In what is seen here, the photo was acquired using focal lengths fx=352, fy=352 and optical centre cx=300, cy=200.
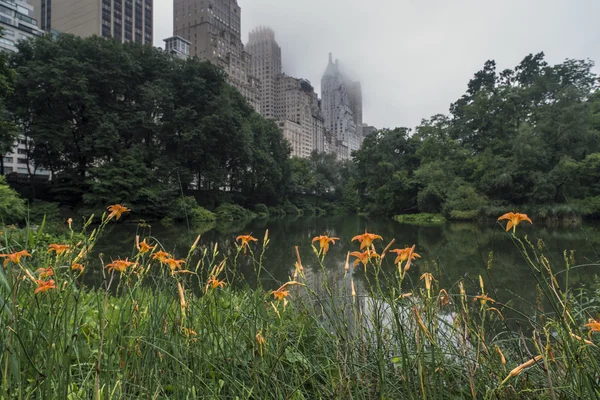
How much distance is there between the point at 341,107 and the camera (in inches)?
3487

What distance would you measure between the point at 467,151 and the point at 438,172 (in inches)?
111

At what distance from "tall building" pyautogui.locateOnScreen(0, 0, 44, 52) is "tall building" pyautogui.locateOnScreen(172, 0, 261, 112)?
17469mm

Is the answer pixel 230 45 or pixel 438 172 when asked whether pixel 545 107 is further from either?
pixel 230 45

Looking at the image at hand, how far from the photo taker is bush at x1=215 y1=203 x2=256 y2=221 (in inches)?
710

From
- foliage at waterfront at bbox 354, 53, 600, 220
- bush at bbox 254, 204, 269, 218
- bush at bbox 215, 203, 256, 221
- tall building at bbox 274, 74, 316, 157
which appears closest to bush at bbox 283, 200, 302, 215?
bush at bbox 254, 204, 269, 218

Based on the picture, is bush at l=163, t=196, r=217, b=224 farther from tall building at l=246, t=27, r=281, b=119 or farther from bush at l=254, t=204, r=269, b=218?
tall building at l=246, t=27, r=281, b=119

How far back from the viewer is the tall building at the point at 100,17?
44.2m

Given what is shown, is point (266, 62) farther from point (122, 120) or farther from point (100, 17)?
point (122, 120)

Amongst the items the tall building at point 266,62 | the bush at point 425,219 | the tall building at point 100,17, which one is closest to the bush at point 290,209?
the bush at point 425,219

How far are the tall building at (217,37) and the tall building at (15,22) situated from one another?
57.3 ft

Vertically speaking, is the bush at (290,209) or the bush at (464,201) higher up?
the bush at (464,201)

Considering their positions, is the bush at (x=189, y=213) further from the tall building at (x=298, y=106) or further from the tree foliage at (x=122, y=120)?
the tall building at (x=298, y=106)

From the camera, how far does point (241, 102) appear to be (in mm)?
22000

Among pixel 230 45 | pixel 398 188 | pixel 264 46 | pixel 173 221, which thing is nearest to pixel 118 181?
pixel 173 221
